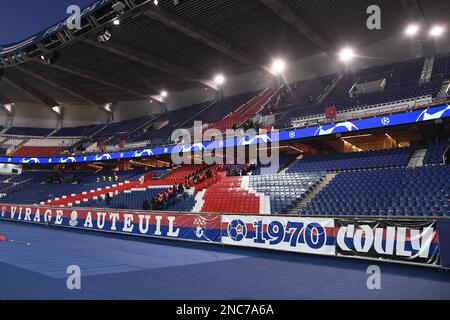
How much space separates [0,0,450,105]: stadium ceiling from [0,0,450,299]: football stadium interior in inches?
6.2

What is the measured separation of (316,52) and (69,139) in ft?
105

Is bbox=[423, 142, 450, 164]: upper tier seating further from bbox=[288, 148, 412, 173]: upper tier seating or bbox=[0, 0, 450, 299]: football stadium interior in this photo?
bbox=[288, 148, 412, 173]: upper tier seating

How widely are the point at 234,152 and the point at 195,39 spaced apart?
30.0 ft

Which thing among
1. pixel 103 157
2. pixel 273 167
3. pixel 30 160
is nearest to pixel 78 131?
pixel 30 160

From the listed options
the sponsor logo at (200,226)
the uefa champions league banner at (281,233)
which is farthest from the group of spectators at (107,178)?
the uefa champions league banner at (281,233)

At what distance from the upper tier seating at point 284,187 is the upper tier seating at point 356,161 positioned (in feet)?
5.78

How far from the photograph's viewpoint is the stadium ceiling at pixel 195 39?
19609mm

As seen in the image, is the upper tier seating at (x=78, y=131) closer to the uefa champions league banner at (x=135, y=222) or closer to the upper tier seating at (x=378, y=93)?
the uefa champions league banner at (x=135, y=222)

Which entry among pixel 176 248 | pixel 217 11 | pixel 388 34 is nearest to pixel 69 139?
pixel 217 11

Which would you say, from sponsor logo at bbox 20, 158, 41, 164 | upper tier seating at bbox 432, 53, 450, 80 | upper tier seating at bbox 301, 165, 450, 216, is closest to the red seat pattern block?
sponsor logo at bbox 20, 158, 41, 164

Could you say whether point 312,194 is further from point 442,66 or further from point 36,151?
point 36,151

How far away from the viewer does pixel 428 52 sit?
901 inches

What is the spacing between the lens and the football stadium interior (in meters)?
7.59
